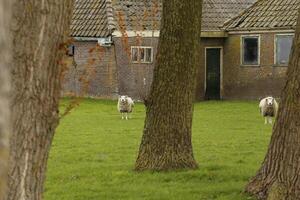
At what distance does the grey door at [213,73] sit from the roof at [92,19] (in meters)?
5.05

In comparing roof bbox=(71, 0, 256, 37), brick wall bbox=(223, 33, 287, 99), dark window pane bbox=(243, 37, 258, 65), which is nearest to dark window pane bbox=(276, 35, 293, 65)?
brick wall bbox=(223, 33, 287, 99)

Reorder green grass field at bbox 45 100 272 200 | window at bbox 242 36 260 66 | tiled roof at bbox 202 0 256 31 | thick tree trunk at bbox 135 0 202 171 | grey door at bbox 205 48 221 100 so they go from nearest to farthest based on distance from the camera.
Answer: green grass field at bbox 45 100 272 200, thick tree trunk at bbox 135 0 202 171, window at bbox 242 36 260 66, grey door at bbox 205 48 221 100, tiled roof at bbox 202 0 256 31

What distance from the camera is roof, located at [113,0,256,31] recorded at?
34019 millimetres

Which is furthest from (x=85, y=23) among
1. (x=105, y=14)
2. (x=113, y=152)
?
(x=113, y=152)

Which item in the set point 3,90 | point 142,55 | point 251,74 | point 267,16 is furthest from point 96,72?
point 3,90

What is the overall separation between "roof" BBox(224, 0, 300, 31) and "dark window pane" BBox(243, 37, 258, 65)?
67cm

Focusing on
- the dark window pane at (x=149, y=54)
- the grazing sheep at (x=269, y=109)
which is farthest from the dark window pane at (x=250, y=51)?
the grazing sheep at (x=269, y=109)

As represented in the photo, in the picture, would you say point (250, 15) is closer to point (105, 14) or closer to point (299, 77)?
point (105, 14)

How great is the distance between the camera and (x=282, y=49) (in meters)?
34.0

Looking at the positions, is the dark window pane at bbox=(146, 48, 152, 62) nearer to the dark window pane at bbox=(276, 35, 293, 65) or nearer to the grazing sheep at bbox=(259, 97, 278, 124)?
the dark window pane at bbox=(276, 35, 293, 65)

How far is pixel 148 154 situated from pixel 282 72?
22443mm

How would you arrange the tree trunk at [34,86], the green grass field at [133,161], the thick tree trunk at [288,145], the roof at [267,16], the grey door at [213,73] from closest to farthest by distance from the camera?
1. the tree trunk at [34,86]
2. the thick tree trunk at [288,145]
3. the green grass field at [133,161]
4. the roof at [267,16]
5. the grey door at [213,73]

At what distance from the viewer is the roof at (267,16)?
1320 inches

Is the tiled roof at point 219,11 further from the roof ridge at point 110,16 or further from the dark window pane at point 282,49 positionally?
the roof ridge at point 110,16
